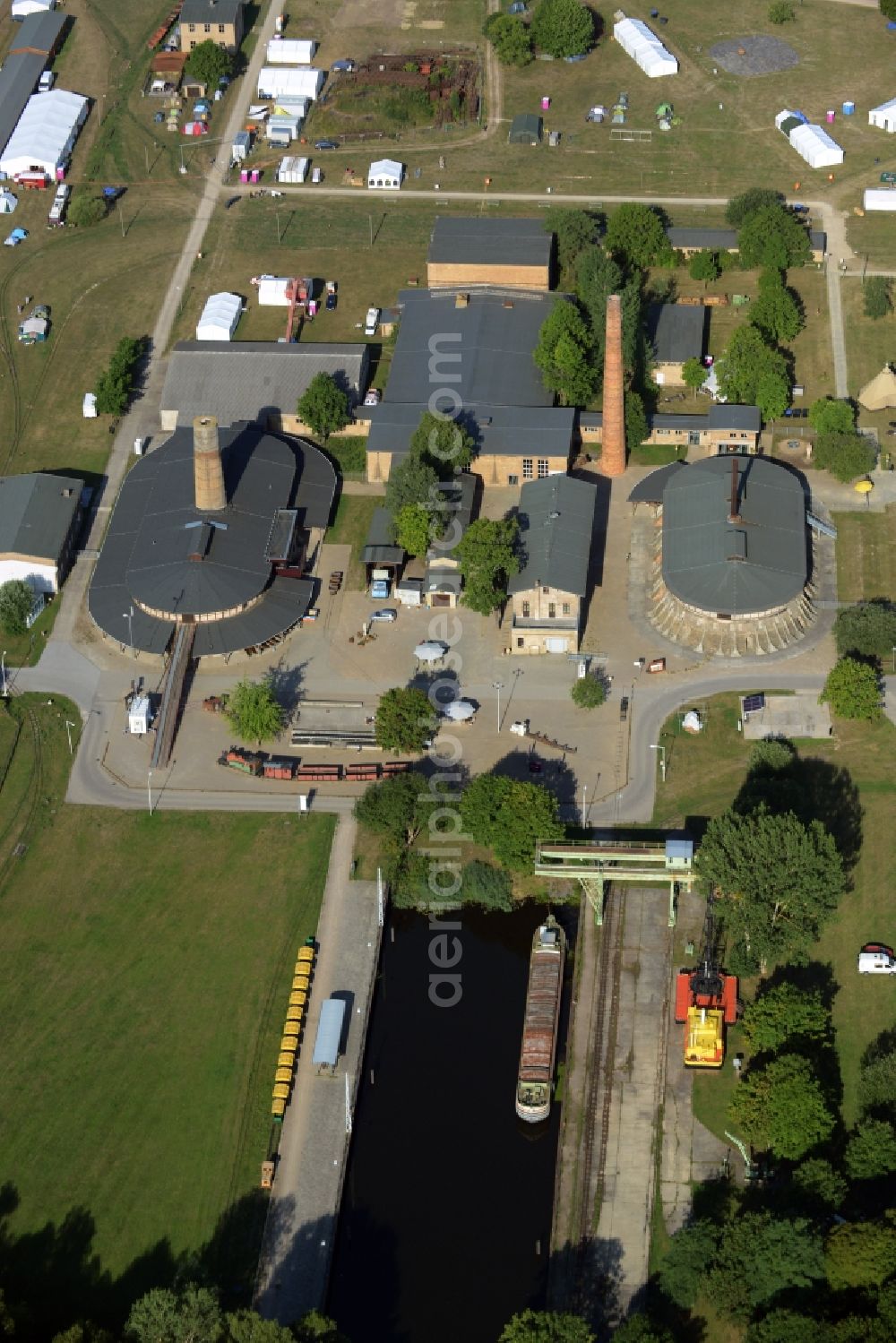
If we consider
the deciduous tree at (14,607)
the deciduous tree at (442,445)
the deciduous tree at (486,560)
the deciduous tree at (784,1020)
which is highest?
the deciduous tree at (442,445)

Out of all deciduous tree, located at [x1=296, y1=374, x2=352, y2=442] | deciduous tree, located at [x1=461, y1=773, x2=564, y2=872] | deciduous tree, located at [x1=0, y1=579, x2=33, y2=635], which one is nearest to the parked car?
deciduous tree, located at [x1=461, y1=773, x2=564, y2=872]

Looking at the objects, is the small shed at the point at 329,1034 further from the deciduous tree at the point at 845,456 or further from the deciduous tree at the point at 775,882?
the deciduous tree at the point at 845,456

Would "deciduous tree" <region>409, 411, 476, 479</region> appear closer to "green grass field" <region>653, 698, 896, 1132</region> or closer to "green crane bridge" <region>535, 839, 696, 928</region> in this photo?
"green grass field" <region>653, 698, 896, 1132</region>

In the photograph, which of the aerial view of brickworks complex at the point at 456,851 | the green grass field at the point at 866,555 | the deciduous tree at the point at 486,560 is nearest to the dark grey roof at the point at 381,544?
the aerial view of brickworks complex at the point at 456,851

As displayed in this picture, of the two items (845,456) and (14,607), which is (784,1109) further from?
(14,607)

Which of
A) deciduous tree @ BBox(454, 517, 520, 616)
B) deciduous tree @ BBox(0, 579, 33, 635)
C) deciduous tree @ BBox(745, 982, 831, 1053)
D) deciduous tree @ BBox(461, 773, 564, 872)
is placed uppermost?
deciduous tree @ BBox(454, 517, 520, 616)

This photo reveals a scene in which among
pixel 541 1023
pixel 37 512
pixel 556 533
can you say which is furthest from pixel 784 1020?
pixel 37 512
